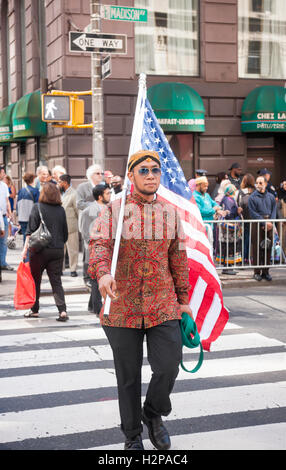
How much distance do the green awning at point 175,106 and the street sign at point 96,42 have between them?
18.2 feet

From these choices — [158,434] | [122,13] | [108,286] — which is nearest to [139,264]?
[108,286]

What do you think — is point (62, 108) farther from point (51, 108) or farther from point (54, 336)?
point (54, 336)

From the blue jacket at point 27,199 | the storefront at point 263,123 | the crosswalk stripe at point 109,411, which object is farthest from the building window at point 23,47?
the crosswalk stripe at point 109,411

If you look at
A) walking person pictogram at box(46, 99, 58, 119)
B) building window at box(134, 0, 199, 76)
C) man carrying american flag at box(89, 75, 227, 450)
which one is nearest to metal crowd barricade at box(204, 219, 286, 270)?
walking person pictogram at box(46, 99, 58, 119)

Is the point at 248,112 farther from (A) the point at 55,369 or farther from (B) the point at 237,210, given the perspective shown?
(A) the point at 55,369

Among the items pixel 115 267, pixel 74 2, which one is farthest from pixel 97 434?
pixel 74 2

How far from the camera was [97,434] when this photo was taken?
454 centimetres

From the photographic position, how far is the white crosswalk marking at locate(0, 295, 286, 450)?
14.7ft

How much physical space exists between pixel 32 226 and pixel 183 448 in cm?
469

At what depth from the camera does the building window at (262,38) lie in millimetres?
18125

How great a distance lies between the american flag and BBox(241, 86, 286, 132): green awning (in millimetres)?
12850

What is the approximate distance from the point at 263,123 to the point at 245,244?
6.47 metres

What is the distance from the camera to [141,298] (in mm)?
3990

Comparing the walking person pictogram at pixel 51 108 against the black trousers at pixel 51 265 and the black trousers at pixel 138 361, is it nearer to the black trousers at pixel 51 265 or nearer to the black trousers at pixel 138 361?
the black trousers at pixel 51 265
